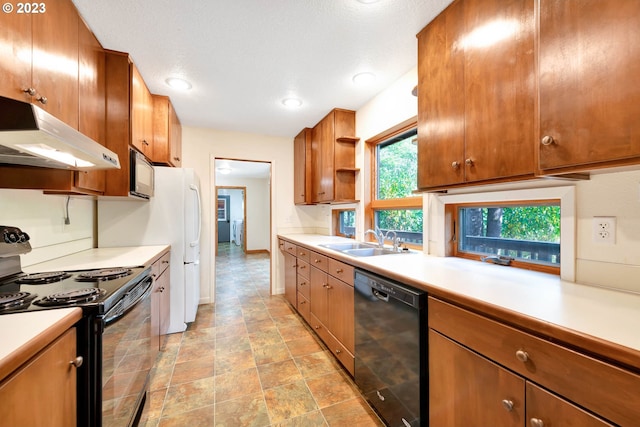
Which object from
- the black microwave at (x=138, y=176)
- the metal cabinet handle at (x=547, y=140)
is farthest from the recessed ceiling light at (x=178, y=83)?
the metal cabinet handle at (x=547, y=140)

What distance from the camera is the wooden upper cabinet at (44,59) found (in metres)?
1.07

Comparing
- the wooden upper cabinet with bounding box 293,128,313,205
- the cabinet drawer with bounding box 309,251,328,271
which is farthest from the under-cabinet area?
the wooden upper cabinet with bounding box 293,128,313,205

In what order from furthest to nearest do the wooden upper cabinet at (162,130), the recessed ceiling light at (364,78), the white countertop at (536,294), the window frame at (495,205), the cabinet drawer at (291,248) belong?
the cabinet drawer at (291,248) < the wooden upper cabinet at (162,130) < the recessed ceiling light at (364,78) < the window frame at (495,205) < the white countertop at (536,294)

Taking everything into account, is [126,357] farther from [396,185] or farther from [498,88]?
[396,185]

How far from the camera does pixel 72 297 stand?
1.02 metres

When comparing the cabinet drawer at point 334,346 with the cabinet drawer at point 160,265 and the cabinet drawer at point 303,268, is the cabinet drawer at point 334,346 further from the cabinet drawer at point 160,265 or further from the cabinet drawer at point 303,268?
the cabinet drawer at point 160,265

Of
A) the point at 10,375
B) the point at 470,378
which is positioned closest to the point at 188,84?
the point at 10,375

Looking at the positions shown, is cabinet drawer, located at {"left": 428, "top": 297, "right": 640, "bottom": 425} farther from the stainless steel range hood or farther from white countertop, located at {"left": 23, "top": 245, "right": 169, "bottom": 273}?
white countertop, located at {"left": 23, "top": 245, "right": 169, "bottom": 273}

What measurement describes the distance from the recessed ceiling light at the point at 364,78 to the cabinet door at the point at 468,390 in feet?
6.54

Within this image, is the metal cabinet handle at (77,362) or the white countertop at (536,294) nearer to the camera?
the white countertop at (536,294)

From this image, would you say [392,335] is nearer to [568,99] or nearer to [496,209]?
[496,209]

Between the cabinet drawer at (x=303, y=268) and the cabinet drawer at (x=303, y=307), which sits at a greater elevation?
the cabinet drawer at (x=303, y=268)

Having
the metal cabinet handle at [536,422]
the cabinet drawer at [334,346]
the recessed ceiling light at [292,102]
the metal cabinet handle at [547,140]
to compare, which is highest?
the recessed ceiling light at [292,102]

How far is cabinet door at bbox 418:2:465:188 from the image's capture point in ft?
4.57
